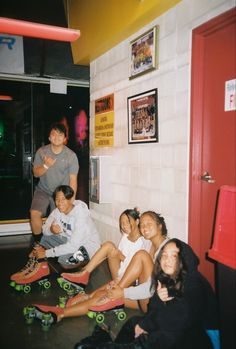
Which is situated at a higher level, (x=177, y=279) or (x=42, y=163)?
(x=42, y=163)

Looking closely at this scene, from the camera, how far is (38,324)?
9.63 ft

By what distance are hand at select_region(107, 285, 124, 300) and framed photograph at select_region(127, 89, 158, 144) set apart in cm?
167

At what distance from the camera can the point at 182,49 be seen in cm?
329

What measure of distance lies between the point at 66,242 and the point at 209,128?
7.28ft

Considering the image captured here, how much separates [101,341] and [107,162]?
113 inches

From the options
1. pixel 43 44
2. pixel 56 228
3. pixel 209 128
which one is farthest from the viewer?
pixel 43 44

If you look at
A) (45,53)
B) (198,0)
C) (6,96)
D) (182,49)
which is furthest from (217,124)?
(6,96)

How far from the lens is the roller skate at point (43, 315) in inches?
111

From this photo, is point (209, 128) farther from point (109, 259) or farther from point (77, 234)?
point (77, 234)

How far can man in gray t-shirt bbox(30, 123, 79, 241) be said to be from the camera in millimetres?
4738

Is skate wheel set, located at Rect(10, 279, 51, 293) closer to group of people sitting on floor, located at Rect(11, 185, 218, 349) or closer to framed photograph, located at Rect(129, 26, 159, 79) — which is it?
group of people sitting on floor, located at Rect(11, 185, 218, 349)

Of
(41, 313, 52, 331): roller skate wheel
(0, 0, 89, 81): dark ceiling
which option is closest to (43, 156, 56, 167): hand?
(0, 0, 89, 81): dark ceiling

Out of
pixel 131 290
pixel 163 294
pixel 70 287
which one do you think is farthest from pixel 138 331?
pixel 70 287

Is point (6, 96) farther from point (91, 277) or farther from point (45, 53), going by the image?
point (91, 277)
